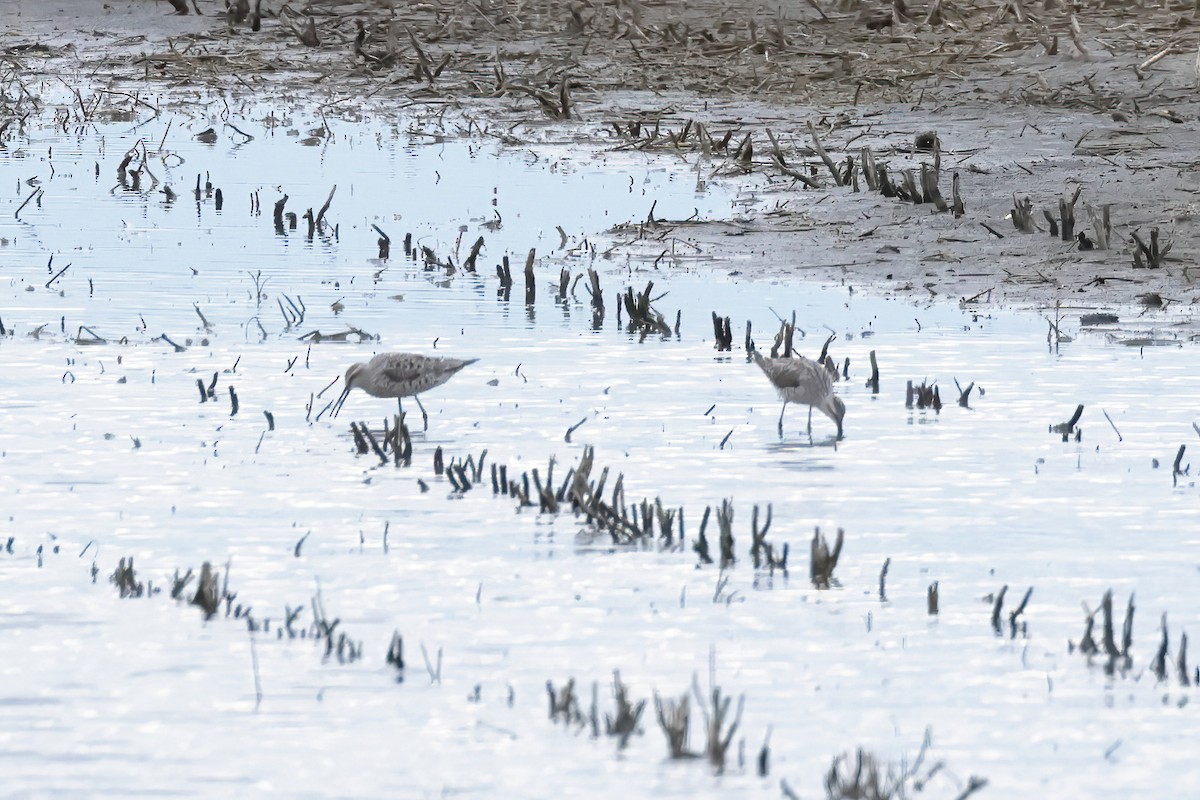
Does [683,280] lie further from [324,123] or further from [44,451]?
[324,123]

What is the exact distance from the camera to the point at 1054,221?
1375 centimetres

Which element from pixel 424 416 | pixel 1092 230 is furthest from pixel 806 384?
pixel 1092 230

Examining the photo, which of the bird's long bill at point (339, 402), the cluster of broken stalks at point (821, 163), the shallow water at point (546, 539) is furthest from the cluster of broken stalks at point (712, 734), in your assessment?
the cluster of broken stalks at point (821, 163)

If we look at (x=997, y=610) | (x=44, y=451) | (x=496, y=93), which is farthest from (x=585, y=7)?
(x=997, y=610)

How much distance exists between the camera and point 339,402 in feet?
30.6

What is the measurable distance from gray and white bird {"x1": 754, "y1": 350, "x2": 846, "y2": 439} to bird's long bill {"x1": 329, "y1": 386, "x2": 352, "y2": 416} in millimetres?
1891

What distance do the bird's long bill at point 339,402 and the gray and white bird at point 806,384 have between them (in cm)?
189

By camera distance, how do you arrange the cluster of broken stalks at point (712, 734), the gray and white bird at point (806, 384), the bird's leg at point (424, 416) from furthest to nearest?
the bird's leg at point (424, 416) → the gray and white bird at point (806, 384) → the cluster of broken stalks at point (712, 734)

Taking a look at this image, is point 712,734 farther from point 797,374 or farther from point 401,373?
point 401,373

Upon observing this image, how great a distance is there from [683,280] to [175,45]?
14.6m

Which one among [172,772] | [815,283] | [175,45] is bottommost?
[172,772]

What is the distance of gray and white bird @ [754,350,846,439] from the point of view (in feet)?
29.7

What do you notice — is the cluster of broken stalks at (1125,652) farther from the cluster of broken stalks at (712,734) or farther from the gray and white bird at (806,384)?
the gray and white bird at (806,384)

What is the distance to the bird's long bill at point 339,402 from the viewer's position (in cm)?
929
